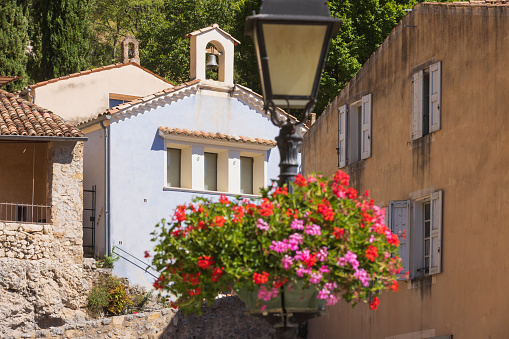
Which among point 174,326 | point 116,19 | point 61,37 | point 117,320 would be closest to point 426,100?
point 174,326

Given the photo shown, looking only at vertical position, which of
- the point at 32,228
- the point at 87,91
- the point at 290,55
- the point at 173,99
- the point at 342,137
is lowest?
the point at 32,228

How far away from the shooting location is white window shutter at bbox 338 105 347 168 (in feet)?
81.3

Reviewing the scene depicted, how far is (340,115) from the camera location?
25.1 meters

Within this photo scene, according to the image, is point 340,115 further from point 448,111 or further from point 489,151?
point 489,151

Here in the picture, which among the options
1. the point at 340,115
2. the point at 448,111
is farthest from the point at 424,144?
the point at 340,115

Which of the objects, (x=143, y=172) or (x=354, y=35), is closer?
(x=143, y=172)

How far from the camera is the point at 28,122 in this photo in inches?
1144

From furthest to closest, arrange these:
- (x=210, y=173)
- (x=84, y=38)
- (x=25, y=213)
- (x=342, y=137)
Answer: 1. (x=84, y=38)
2. (x=210, y=173)
3. (x=25, y=213)
4. (x=342, y=137)

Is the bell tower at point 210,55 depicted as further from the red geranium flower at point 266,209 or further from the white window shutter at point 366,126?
the red geranium flower at point 266,209

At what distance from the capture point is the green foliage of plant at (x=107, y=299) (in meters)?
29.1

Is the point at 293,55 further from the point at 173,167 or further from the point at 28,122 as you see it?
the point at 173,167

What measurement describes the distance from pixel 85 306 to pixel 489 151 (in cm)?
1422

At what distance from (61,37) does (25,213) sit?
11138mm

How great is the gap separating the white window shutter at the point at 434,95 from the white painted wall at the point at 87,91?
1650cm
